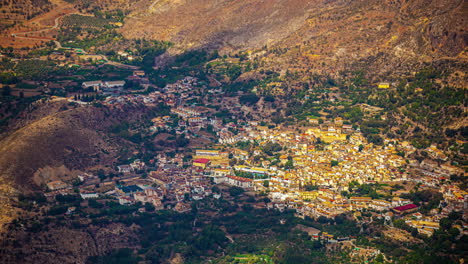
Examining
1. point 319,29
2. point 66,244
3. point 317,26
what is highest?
point 317,26

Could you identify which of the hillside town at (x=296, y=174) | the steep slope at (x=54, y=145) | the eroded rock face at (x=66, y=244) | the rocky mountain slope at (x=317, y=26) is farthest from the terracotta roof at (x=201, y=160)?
the rocky mountain slope at (x=317, y=26)

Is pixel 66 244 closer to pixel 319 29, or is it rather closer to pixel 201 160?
pixel 201 160

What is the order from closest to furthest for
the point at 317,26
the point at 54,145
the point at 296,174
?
the point at 296,174, the point at 54,145, the point at 317,26

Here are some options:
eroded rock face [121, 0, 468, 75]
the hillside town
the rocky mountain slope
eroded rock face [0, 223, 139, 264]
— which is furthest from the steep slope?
the rocky mountain slope

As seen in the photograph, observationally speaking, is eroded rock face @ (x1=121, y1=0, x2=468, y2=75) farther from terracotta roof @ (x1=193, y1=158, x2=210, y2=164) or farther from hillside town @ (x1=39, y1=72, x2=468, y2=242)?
terracotta roof @ (x1=193, y1=158, x2=210, y2=164)

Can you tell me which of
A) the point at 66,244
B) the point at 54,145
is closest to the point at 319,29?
the point at 54,145

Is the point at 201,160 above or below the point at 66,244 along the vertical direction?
above

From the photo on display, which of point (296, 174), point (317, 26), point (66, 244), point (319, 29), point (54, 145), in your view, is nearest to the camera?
point (66, 244)

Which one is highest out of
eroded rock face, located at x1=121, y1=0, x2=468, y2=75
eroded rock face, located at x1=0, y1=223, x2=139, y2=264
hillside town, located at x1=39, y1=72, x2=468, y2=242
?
eroded rock face, located at x1=121, y1=0, x2=468, y2=75

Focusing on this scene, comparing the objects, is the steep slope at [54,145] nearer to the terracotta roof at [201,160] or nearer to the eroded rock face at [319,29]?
the terracotta roof at [201,160]

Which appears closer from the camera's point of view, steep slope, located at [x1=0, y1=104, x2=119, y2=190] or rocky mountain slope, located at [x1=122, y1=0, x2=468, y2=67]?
steep slope, located at [x1=0, y1=104, x2=119, y2=190]

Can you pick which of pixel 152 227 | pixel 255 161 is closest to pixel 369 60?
pixel 255 161
